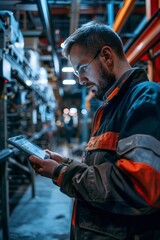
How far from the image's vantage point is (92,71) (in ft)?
4.82

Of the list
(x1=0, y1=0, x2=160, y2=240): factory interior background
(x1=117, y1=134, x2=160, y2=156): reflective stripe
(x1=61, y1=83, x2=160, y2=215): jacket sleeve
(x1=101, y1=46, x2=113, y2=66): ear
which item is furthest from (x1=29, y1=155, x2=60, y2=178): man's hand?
(x1=0, y1=0, x2=160, y2=240): factory interior background

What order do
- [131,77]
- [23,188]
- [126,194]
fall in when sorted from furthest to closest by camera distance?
[23,188], [131,77], [126,194]

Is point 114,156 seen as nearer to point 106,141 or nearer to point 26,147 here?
point 106,141

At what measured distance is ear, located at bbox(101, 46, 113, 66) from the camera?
1372 millimetres

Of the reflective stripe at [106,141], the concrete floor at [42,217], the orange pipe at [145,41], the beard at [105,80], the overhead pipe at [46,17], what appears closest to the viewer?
the reflective stripe at [106,141]

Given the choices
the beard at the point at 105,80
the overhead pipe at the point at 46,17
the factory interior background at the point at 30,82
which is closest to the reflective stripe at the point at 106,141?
the beard at the point at 105,80

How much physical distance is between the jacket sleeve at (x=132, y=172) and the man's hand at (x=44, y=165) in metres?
0.14

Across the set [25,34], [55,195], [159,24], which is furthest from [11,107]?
[159,24]

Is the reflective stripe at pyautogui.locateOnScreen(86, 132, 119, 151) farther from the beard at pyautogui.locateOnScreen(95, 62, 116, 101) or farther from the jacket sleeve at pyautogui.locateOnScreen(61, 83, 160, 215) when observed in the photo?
the beard at pyautogui.locateOnScreen(95, 62, 116, 101)

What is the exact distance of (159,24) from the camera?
2949 mm

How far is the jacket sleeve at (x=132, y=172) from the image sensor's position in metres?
1.08

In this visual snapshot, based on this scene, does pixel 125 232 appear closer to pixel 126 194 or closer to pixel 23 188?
pixel 126 194

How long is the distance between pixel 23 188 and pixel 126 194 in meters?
6.09

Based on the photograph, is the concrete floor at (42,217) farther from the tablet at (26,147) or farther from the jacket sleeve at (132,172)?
the jacket sleeve at (132,172)
